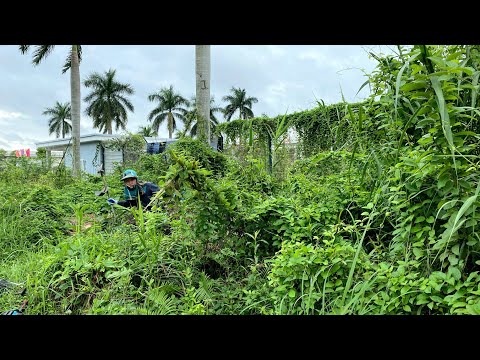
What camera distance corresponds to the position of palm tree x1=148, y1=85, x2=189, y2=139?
38.5 m

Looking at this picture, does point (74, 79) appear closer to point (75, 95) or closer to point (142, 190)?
point (75, 95)

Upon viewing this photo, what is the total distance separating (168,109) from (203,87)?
34147mm

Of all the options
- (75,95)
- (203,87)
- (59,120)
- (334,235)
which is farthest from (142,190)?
(59,120)

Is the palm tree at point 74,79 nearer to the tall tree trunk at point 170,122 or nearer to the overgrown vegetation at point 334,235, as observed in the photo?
the overgrown vegetation at point 334,235

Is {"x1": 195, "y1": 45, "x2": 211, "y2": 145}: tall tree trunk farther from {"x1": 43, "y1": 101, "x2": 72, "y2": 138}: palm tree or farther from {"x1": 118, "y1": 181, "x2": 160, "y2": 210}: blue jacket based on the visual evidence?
{"x1": 43, "y1": 101, "x2": 72, "y2": 138}: palm tree

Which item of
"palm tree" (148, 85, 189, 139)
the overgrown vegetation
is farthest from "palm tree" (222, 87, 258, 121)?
the overgrown vegetation

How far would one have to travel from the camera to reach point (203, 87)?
21.3 ft

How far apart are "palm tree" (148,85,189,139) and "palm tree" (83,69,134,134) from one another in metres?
3.99

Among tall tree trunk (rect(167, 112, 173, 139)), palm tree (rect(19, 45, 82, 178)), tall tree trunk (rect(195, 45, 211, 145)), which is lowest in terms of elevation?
tall tree trunk (rect(195, 45, 211, 145))

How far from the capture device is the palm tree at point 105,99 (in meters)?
34.5


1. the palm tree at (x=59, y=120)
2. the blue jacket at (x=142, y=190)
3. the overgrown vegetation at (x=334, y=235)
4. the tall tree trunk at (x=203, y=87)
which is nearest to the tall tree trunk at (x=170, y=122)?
the palm tree at (x=59, y=120)
